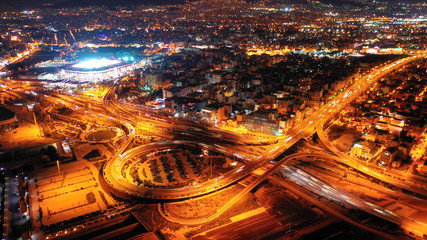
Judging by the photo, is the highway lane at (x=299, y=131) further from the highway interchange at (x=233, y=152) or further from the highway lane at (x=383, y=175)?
the highway lane at (x=383, y=175)

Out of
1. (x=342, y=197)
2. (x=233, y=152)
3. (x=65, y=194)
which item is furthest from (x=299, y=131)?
(x=65, y=194)

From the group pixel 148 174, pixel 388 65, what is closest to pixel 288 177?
pixel 148 174

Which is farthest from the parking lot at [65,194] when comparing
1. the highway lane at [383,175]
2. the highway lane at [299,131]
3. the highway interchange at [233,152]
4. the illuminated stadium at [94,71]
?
the illuminated stadium at [94,71]

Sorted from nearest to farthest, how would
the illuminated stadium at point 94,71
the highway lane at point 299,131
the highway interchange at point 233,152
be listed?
the highway interchange at point 233,152, the highway lane at point 299,131, the illuminated stadium at point 94,71

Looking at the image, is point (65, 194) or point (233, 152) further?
point (233, 152)

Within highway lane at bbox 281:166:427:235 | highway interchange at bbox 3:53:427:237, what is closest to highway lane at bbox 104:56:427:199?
highway interchange at bbox 3:53:427:237

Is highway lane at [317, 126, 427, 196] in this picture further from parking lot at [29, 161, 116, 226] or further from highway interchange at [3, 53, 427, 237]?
parking lot at [29, 161, 116, 226]

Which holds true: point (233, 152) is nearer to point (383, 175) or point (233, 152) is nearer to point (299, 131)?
point (299, 131)

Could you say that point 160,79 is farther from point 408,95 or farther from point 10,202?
point 408,95
